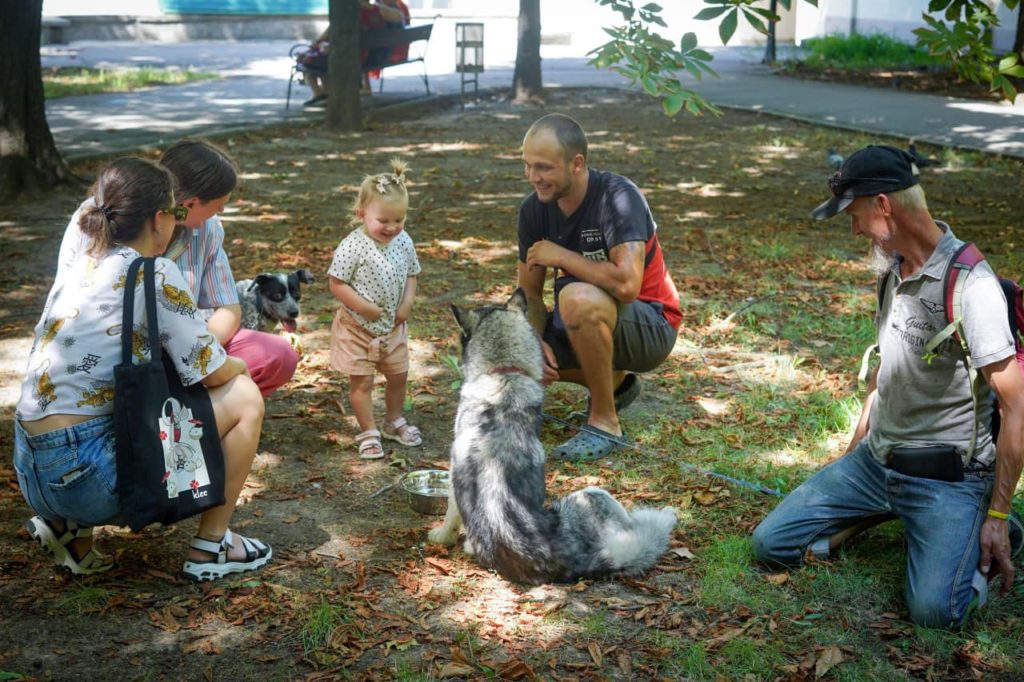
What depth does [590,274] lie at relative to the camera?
16.2 feet

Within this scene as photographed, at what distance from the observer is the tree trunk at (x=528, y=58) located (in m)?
16.9

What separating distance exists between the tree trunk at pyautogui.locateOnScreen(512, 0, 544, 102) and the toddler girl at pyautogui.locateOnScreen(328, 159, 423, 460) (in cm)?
1270

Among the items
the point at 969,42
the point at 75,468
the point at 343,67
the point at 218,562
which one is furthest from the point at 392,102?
the point at 75,468

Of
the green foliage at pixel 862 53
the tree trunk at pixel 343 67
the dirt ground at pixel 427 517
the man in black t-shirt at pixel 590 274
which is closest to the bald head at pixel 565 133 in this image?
the man in black t-shirt at pixel 590 274

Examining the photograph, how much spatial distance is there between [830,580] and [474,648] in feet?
4.56

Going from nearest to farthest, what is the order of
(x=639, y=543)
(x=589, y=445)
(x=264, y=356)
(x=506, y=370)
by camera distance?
(x=639, y=543) < (x=506, y=370) < (x=264, y=356) < (x=589, y=445)

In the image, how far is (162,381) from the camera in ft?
11.3

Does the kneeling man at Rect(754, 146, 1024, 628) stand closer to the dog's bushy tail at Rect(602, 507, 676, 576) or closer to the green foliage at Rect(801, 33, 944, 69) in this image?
the dog's bushy tail at Rect(602, 507, 676, 576)

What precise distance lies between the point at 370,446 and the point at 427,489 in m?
0.61

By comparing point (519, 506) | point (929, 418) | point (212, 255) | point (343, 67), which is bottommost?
point (519, 506)

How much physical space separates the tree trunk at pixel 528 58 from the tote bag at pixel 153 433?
1434 cm

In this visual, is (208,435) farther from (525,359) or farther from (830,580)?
(830,580)

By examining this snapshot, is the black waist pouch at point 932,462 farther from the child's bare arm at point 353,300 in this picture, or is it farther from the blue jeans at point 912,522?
the child's bare arm at point 353,300

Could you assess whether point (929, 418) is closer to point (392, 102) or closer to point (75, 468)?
point (75, 468)
